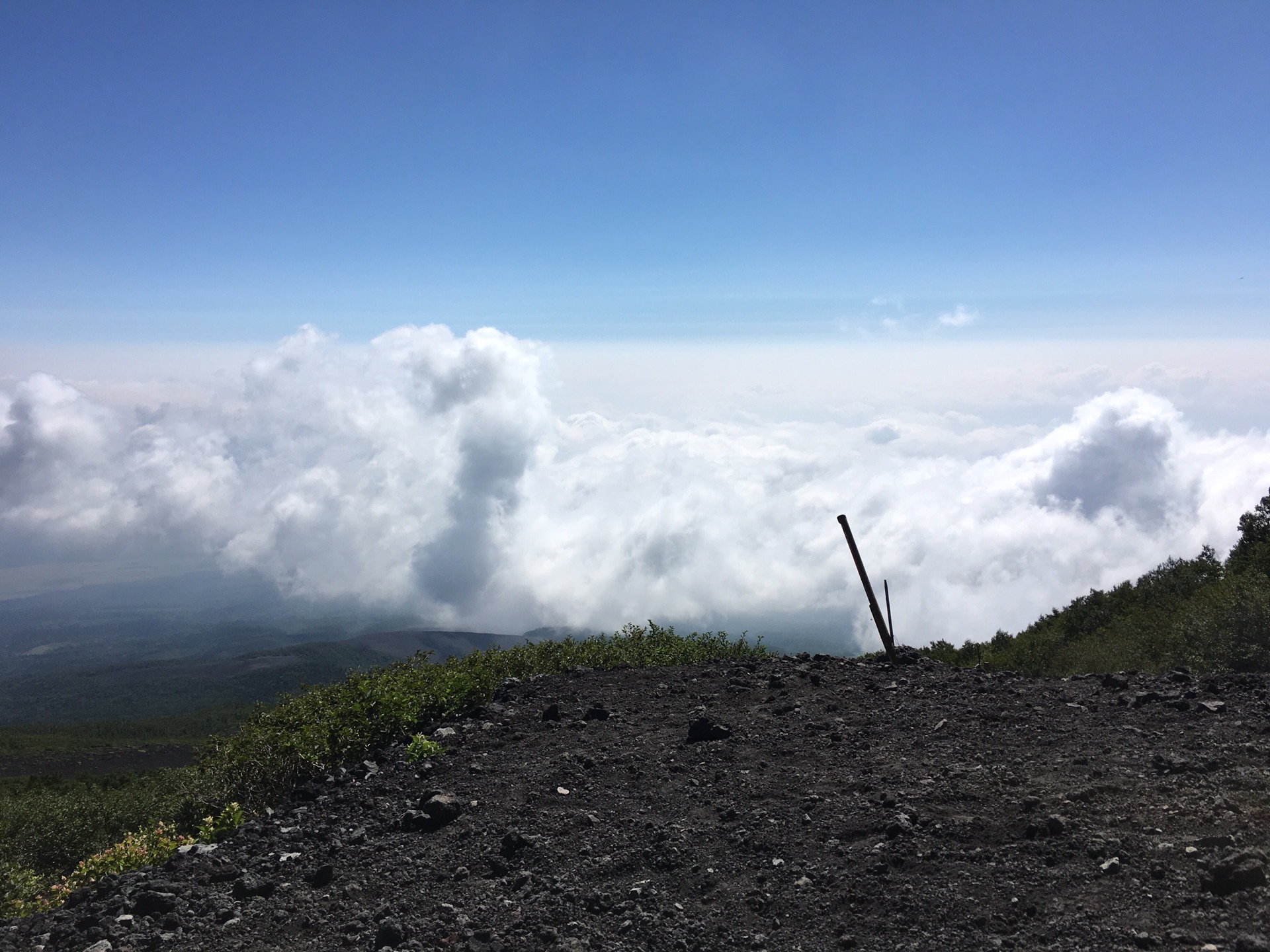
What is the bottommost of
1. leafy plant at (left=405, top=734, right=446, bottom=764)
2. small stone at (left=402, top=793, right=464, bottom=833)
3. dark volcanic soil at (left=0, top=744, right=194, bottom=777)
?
dark volcanic soil at (left=0, top=744, right=194, bottom=777)

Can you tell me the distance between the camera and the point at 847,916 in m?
6.35

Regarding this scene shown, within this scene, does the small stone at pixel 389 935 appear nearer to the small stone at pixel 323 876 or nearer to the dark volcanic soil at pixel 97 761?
the small stone at pixel 323 876

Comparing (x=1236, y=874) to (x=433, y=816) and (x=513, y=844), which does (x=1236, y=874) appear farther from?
(x=433, y=816)

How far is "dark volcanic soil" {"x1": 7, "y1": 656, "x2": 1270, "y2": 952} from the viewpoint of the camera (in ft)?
20.0

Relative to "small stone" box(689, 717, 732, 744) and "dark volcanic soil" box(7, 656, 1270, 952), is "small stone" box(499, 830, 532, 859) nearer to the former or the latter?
"dark volcanic soil" box(7, 656, 1270, 952)

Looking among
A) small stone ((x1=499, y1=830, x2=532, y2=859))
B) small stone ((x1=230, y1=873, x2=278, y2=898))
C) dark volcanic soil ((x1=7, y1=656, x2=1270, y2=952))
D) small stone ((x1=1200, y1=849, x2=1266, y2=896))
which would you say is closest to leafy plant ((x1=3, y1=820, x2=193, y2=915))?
dark volcanic soil ((x1=7, y1=656, x2=1270, y2=952))

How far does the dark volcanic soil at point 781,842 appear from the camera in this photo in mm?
6086

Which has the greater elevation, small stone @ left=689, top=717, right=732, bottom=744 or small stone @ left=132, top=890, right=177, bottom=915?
small stone @ left=689, top=717, right=732, bottom=744

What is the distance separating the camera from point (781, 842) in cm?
761

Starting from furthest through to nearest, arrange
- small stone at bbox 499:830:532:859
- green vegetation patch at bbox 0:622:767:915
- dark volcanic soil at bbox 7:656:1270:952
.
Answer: green vegetation patch at bbox 0:622:767:915 < small stone at bbox 499:830:532:859 < dark volcanic soil at bbox 7:656:1270:952

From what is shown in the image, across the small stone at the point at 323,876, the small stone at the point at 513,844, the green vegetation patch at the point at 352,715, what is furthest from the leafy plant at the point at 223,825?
the small stone at the point at 513,844

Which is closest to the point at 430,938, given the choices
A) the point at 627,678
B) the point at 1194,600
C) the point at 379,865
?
the point at 379,865

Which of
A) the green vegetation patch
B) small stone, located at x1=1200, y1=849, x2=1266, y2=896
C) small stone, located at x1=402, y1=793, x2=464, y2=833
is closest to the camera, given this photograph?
small stone, located at x1=1200, y1=849, x2=1266, y2=896

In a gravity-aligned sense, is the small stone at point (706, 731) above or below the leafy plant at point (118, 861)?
above
